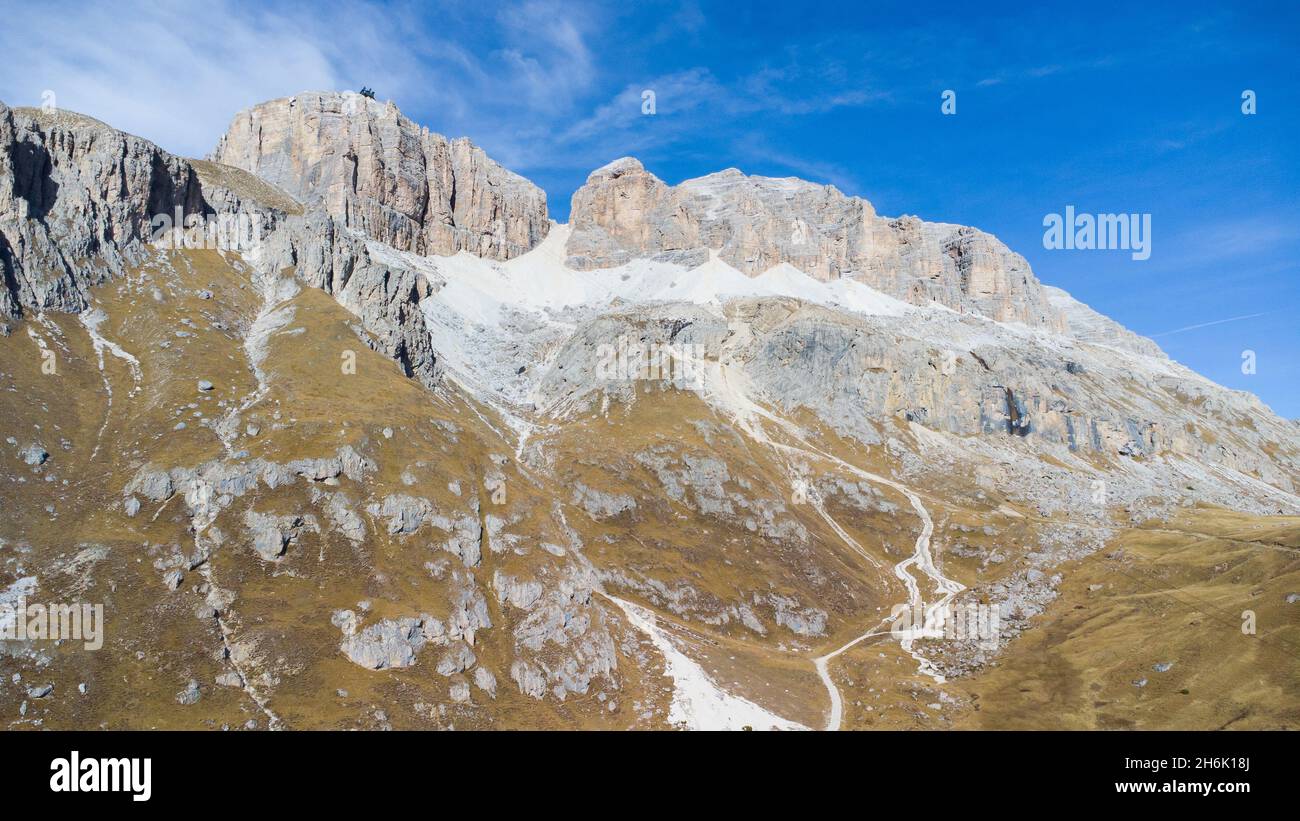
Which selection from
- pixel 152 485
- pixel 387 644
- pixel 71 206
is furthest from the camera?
pixel 71 206

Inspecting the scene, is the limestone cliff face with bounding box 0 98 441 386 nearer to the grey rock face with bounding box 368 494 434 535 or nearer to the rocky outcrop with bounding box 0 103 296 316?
the rocky outcrop with bounding box 0 103 296 316

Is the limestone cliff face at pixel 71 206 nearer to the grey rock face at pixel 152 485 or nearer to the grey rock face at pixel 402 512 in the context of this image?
the grey rock face at pixel 152 485

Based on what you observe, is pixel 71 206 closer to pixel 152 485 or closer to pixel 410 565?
pixel 152 485

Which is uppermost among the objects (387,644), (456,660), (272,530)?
(272,530)

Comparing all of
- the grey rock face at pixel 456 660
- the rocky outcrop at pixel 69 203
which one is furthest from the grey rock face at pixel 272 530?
the rocky outcrop at pixel 69 203

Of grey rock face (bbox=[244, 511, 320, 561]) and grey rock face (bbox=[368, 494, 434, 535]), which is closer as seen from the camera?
grey rock face (bbox=[244, 511, 320, 561])

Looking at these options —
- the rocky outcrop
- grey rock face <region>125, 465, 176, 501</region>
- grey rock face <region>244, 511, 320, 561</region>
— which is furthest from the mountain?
the rocky outcrop

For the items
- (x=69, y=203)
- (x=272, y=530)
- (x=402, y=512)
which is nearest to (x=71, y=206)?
(x=69, y=203)

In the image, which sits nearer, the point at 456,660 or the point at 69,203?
the point at 456,660

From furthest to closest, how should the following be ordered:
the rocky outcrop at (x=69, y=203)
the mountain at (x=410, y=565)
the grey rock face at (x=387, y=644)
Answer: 1. the rocky outcrop at (x=69, y=203)
2. the grey rock face at (x=387, y=644)
3. the mountain at (x=410, y=565)
